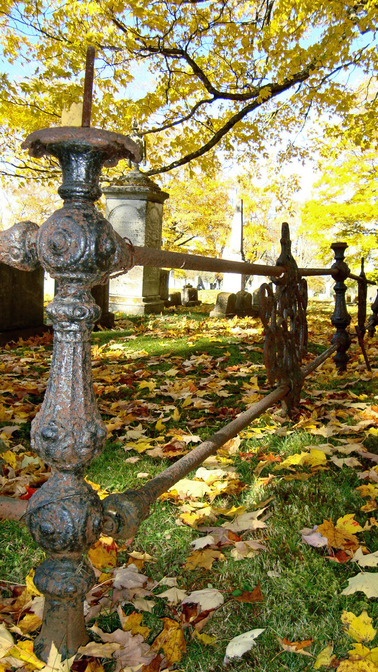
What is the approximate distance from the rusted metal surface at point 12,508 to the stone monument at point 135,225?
26.3 feet

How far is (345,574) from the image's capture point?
1553mm

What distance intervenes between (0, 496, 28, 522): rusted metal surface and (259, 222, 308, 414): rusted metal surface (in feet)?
5.46

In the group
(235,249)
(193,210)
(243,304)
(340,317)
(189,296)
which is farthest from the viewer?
(193,210)

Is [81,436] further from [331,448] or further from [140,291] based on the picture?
[140,291]

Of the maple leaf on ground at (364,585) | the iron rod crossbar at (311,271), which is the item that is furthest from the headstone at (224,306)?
the maple leaf on ground at (364,585)

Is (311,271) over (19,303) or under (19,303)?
over

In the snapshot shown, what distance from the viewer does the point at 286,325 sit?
301 cm

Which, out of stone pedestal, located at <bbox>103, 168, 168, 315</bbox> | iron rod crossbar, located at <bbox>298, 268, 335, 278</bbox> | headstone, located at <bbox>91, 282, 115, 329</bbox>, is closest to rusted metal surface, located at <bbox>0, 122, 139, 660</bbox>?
iron rod crossbar, located at <bbox>298, 268, 335, 278</bbox>

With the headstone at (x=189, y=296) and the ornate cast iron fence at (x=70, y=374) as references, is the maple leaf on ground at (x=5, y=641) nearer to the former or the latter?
the ornate cast iron fence at (x=70, y=374)

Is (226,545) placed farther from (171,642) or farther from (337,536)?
(171,642)

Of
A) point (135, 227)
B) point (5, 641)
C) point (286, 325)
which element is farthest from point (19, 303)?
point (5, 641)

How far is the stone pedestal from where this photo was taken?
937 cm

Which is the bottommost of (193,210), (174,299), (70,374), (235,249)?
(70,374)

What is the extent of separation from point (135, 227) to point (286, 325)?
7.12 metres
